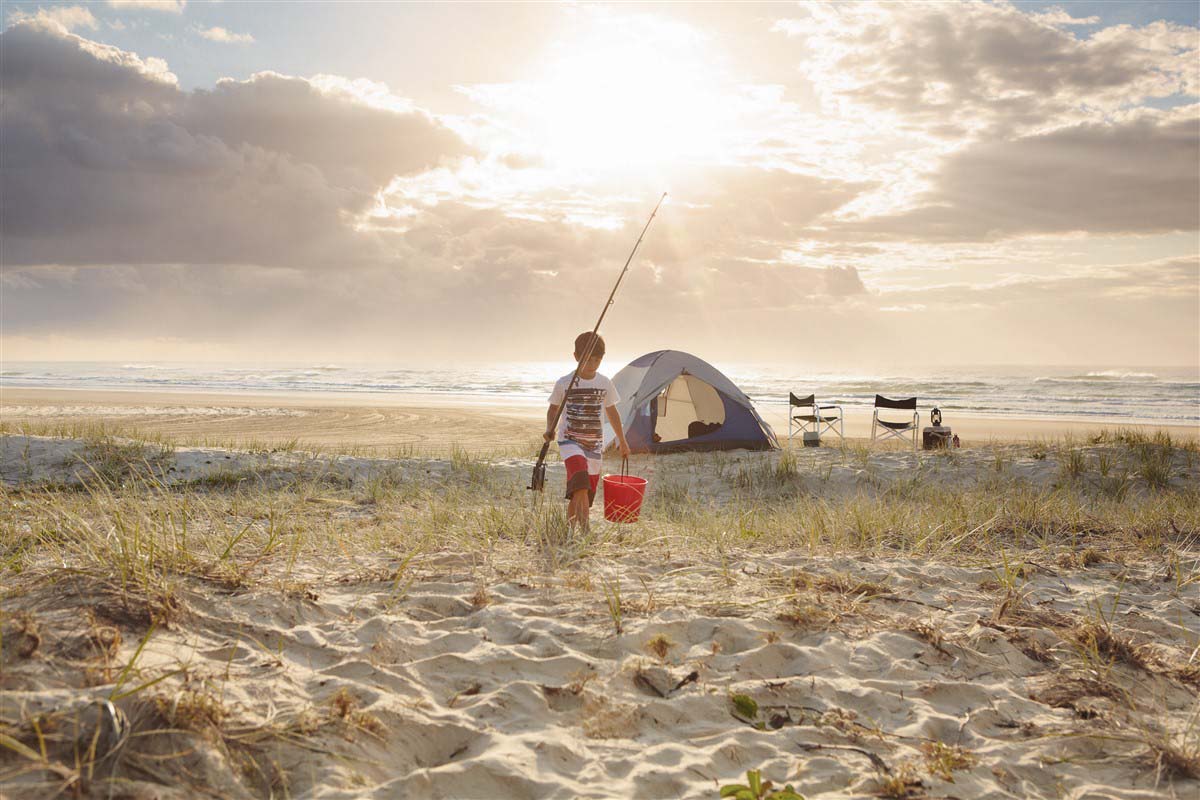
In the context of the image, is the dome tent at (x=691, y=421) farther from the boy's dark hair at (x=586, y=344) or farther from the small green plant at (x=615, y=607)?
the small green plant at (x=615, y=607)

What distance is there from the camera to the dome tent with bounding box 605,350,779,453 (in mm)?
12516

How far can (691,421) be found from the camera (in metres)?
13.9

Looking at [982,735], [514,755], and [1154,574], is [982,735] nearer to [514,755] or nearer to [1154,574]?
[514,755]

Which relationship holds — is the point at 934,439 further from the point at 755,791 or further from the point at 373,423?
the point at 373,423

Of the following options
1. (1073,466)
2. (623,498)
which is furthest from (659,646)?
(1073,466)

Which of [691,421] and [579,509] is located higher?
[691,421]

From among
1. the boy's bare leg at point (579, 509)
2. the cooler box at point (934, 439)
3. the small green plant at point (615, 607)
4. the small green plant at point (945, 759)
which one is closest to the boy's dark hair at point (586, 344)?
the boy's bare leg at point (579, 509)

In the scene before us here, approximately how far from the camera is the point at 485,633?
327 cm

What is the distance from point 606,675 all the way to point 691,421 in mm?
11108

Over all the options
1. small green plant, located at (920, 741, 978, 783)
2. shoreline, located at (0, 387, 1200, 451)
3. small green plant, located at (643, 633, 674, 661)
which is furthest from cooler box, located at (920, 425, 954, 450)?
small green plant, located at (920, 741, 978, 783)

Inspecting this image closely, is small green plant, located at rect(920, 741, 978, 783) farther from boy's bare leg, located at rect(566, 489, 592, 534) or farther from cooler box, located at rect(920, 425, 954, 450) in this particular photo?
cooler box, located at rect(920, 425, 954, 450)

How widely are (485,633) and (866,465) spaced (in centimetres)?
801

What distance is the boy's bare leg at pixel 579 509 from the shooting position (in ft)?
17.1

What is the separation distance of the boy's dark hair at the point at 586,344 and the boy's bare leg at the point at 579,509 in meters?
1.08
